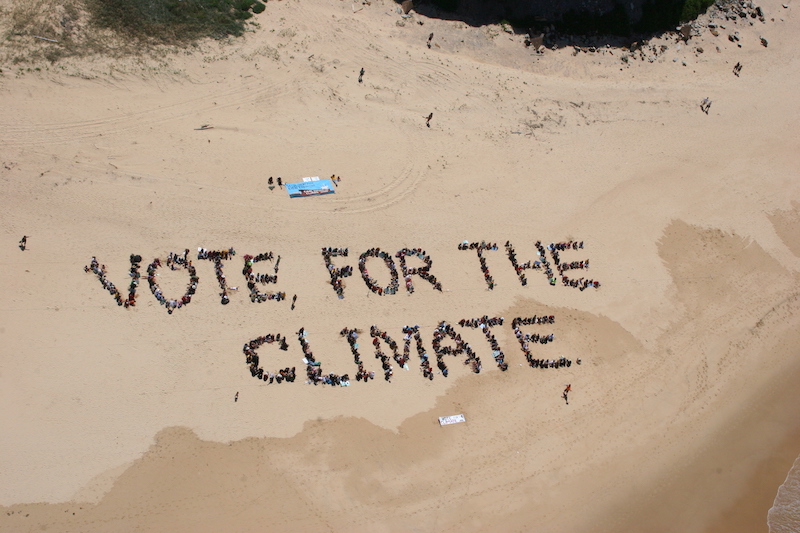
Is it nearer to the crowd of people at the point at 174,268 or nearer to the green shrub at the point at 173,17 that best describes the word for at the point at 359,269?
the crowd of people at the point at 174,268

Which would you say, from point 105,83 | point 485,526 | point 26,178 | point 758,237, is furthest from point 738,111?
point 26,178

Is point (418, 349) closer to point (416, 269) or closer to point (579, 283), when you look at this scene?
point (416, 269)

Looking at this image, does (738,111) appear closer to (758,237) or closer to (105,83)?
(758,237)

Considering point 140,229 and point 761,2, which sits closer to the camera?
point 140,229

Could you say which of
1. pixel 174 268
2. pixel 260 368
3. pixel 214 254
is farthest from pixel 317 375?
pixel 174 268

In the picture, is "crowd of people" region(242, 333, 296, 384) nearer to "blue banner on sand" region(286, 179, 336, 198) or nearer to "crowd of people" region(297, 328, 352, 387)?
"crowd of people" region(297, 328, 352, 387)

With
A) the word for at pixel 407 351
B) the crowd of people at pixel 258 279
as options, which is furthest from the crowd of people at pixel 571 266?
the crowd of people at pixel 258 279

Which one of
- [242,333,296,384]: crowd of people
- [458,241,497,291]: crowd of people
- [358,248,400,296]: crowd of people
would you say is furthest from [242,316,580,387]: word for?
[458,241,497,291]: crowd of people
